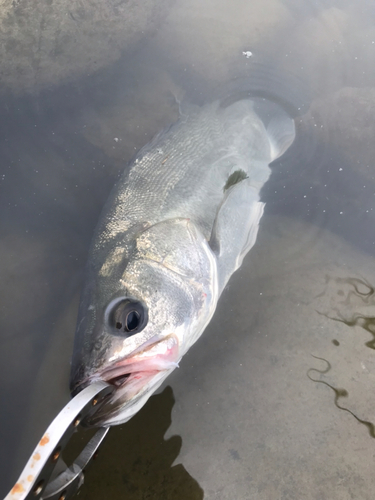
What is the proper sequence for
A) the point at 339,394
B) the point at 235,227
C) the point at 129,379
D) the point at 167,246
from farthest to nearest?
1. the point at 235,227
2. the point at 339,394
3. the point at 167,246
4. the point at 129,379

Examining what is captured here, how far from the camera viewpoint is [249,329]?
8.32ft

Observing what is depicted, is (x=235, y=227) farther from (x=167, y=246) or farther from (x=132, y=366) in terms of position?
(x=132, y=366)

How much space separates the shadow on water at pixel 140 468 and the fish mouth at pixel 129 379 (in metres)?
0.67

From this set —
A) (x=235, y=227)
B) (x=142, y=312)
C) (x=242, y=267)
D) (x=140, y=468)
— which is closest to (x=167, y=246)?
(x=142, y=312)

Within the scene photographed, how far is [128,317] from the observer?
5.62ft

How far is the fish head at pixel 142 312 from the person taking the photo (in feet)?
5.22

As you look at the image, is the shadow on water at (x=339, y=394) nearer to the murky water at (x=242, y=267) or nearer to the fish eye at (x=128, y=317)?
the murky water at (x=242, y=267)

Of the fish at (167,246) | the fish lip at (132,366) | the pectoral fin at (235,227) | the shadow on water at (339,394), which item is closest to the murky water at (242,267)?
the shadow on water at (339,394)

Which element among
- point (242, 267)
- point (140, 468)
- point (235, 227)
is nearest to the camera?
point (140, 468)

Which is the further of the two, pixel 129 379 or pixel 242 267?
pixel 242 267

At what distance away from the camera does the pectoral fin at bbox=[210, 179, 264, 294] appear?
90.7 inches

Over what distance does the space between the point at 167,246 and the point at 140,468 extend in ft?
4.34

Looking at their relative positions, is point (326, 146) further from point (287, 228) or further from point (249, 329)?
point (249, 329)

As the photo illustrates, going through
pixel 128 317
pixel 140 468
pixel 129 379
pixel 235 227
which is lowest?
pixel 140 468
